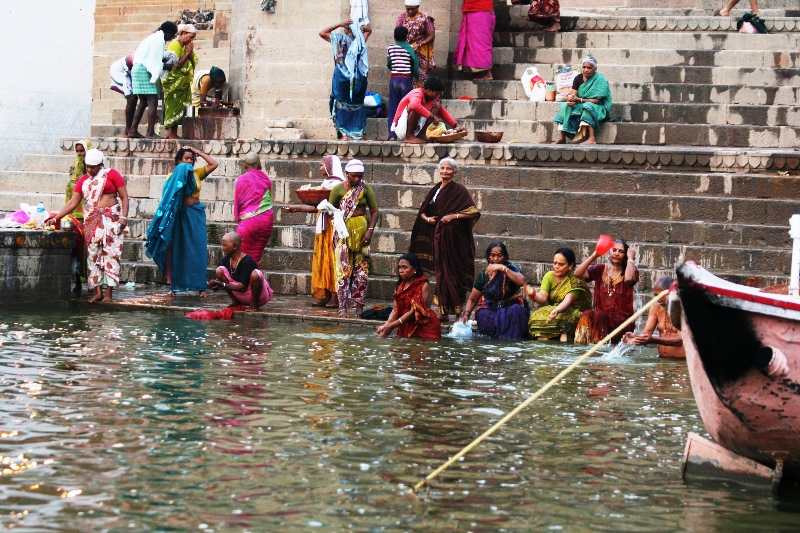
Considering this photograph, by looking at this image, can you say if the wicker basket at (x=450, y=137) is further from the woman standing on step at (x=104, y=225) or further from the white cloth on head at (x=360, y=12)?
the woman standing on step at (x=104, y=225)

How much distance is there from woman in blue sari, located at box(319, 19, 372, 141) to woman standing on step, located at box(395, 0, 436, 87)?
55 centimetres

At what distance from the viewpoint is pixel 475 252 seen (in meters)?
12.4

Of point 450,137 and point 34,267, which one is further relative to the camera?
point 450,137

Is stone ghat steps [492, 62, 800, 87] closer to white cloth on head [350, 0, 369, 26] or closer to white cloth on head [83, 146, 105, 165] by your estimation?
white cloth on head [350, 0, 369, 26]

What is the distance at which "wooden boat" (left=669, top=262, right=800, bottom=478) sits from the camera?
6.01 meters

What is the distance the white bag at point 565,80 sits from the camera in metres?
14.3

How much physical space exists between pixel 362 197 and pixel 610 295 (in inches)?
99.3

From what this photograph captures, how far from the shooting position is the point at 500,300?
10891 mm

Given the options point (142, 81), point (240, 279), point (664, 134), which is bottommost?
point (240, 279)

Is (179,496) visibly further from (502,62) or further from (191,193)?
(502,62)

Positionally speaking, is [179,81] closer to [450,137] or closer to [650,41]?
[450,137]

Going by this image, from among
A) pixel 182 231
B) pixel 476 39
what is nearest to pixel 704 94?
pixel 476 39

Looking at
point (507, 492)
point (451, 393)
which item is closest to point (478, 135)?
point (451, 393)

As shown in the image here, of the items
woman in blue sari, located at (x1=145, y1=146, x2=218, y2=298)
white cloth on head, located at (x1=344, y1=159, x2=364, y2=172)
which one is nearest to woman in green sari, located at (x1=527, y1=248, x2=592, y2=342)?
white cloth on head, located at (x1=344, y1=159, x2=364, y2=172)
